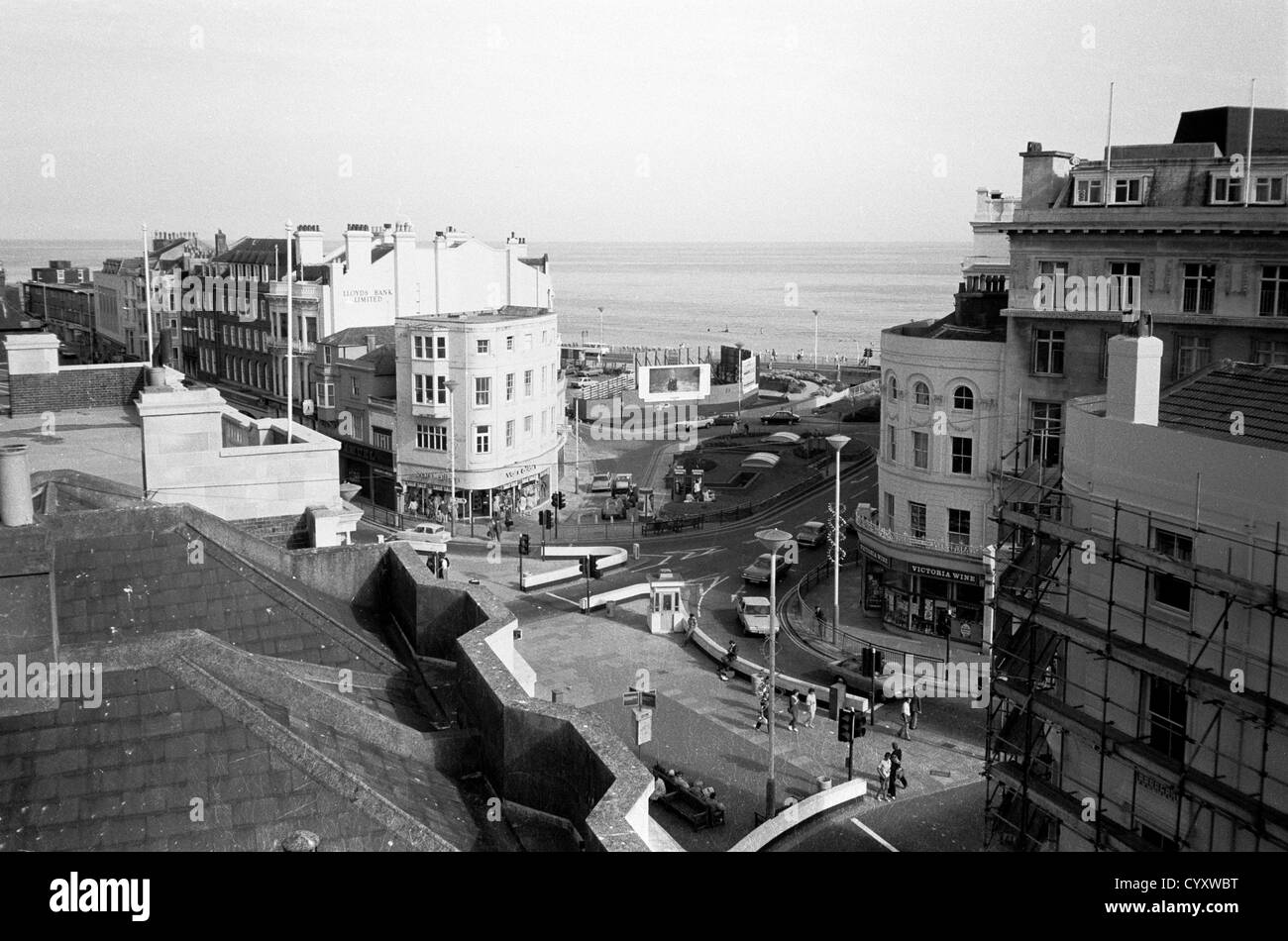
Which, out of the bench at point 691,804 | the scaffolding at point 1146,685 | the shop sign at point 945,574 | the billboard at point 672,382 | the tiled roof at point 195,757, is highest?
the tiled roof at point 195,757

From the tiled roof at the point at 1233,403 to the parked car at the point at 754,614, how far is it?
21.9 meters

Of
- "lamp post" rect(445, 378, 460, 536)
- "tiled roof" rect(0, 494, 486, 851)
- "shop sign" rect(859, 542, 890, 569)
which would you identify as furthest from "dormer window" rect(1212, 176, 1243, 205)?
"tiled roof" rect(0, 494, 486, 851)

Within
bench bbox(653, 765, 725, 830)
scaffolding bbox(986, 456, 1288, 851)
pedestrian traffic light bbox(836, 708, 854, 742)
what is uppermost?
scaffolding bbox(986, 456, 1288, 851)

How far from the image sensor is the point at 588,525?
55.6 meters

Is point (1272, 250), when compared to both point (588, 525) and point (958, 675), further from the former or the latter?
point (588, 525)

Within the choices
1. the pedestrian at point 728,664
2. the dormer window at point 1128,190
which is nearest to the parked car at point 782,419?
the dormer window at point 1128,190

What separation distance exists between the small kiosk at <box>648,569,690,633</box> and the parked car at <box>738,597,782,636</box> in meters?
1.78

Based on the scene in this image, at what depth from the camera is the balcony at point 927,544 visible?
126 feet

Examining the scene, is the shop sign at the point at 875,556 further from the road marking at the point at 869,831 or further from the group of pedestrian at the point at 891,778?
the road marking at the point at 869,831

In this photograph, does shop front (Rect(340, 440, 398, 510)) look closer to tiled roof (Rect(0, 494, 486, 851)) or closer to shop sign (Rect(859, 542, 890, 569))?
shop sign (Rect(859, 542, 890, 569))

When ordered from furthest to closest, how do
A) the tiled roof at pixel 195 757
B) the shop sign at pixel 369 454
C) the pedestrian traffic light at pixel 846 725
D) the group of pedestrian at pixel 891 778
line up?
the shop sign at pixel 369 454
the group of pedestrian at pixel 891 778
the pedestrian traffic light at pixel 846 725
the tiled roof at pixel 195 757

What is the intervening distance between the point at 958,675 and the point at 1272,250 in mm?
13492

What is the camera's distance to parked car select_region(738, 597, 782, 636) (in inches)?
1534
